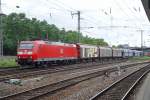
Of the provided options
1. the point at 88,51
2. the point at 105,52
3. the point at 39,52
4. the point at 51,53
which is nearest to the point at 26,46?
the point at 39,52

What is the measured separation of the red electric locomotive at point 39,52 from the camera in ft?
127

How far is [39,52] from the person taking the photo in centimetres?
3922

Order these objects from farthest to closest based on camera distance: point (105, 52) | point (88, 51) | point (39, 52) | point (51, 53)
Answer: point (105, 52) < point (88, 51) < point (51, 53) < point (39, 52)

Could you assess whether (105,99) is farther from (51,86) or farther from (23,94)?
(51,86)

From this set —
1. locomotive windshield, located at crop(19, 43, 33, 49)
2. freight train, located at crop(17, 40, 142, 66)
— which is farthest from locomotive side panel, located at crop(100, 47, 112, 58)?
locomotive windshield, located at crop(19, 43, 33, 49)

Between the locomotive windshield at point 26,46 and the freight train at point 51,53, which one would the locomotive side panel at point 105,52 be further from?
the locomotive windshield at point 26,46

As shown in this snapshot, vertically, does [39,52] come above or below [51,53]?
above

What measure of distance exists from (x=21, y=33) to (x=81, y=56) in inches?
1727

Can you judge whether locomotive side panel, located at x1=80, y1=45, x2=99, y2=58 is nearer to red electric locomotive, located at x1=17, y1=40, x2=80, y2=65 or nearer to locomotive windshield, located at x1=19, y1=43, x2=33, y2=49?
red electric locomotive, located at x1=17, y1=40, x2=80, y2=65

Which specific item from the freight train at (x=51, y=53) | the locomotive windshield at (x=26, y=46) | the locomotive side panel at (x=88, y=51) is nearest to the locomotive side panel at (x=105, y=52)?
the locomotive side panel at (x=88, y=51)

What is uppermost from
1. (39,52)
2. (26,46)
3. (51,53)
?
(26,46)

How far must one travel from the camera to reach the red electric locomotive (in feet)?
127

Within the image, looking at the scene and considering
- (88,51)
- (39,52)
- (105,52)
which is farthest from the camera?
(105,52)

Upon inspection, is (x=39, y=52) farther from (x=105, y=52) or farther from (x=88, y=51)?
(x=105, y=52)
